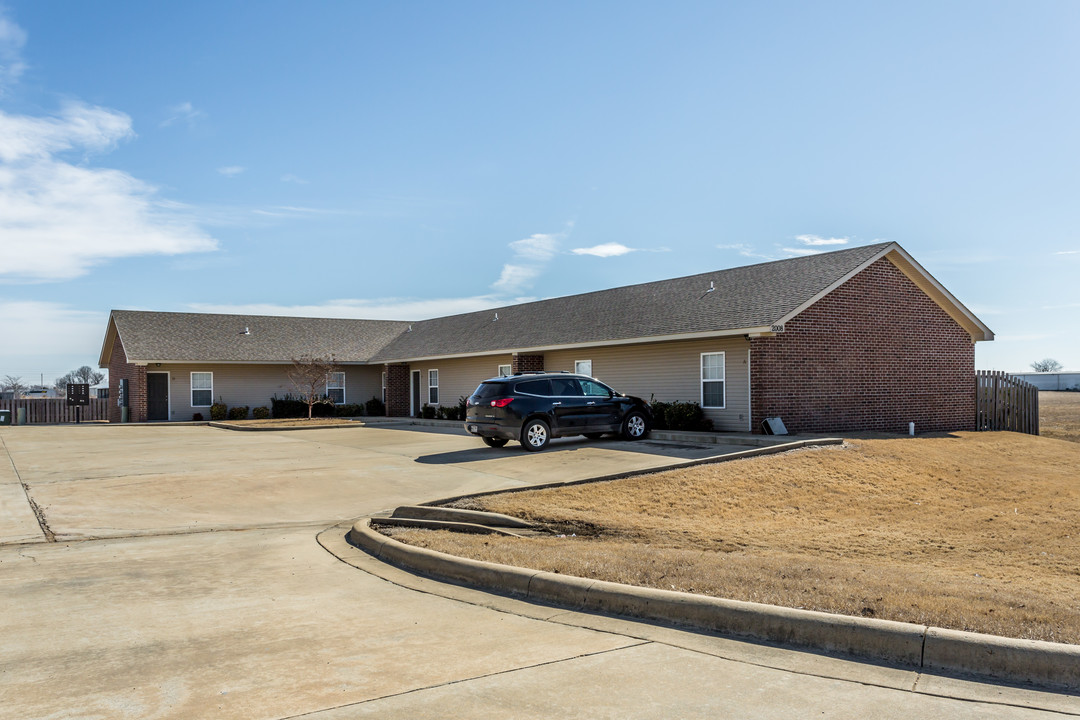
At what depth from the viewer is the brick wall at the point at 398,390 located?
126ft

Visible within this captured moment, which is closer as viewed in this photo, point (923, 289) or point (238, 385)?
point (923, 289)

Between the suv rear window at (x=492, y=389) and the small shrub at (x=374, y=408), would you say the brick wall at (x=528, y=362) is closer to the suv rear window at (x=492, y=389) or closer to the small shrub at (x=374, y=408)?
the suv rear window at (x=492, y=389)

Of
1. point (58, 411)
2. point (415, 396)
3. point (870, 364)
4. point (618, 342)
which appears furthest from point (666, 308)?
point (58, 411)

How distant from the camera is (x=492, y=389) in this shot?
18375 millimetres

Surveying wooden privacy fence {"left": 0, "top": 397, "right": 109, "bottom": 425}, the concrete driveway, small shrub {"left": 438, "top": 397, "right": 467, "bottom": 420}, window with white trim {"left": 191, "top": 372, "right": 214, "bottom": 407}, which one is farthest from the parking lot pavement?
wooden privacy fence {"left": 0, "top": 397, "right": 109, "bottom": 425}

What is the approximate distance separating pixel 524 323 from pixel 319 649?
26.2 meters

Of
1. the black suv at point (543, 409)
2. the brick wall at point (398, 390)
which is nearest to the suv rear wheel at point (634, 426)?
the black suv at point (543, 409)

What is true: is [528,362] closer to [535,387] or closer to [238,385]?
[535,387]

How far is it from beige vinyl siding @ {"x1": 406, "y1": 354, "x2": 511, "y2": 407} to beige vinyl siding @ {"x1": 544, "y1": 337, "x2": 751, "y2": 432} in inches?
164

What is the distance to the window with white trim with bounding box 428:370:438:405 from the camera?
35.7 meters

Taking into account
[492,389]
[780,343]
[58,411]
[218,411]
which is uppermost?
[780,343]

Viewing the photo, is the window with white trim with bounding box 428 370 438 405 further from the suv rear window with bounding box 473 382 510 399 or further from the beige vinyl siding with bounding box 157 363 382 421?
the suv rear window with bounding box 473 382 510 399

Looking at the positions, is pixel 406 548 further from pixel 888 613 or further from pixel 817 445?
pixel 817 445

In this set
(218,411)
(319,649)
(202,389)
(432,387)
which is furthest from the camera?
(202,389)
